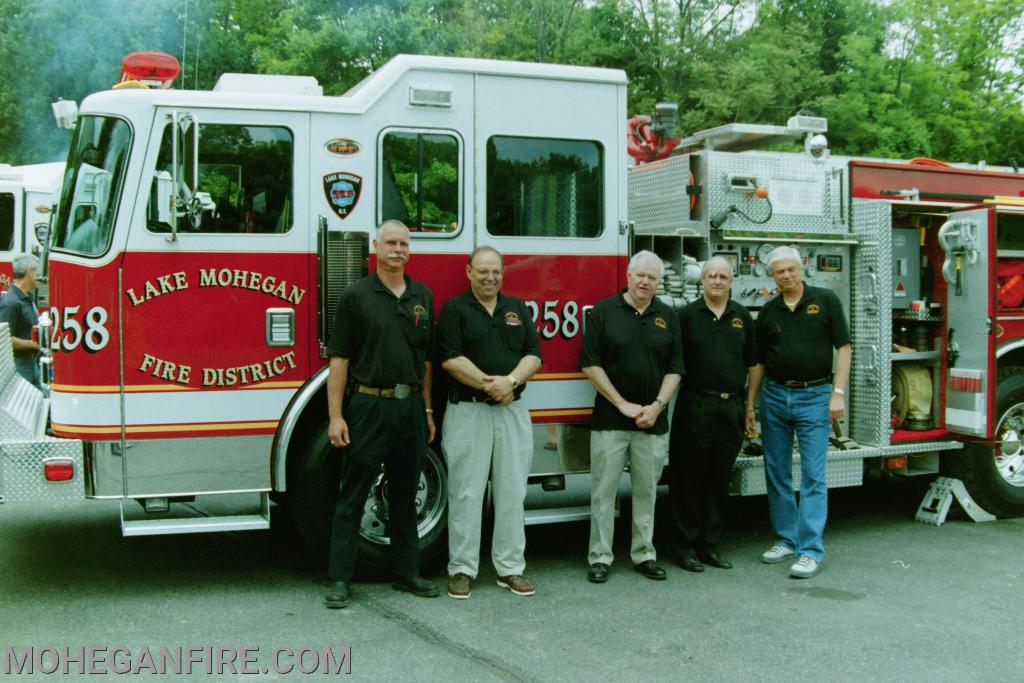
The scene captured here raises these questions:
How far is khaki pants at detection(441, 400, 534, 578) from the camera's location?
580 cm

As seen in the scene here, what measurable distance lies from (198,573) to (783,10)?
2184cm

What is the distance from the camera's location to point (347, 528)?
18.3ft

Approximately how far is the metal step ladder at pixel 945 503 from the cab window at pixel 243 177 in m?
5.18

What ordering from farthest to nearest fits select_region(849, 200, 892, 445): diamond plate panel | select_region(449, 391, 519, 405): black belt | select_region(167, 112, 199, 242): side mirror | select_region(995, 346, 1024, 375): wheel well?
select_region(995, 346, 1024, 375): wheel well → select_region(849, 200, 892, 445): diamond plate panel → select_region(449, 391, 519, 405): black belt → select_region(167, 112, 199, 242): side mirror

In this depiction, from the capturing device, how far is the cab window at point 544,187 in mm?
6047

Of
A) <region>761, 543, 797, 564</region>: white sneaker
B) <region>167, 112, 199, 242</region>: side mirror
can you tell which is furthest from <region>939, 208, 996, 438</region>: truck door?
<region>167, 112, 199, 242</region>: side mirror

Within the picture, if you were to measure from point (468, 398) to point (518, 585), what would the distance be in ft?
3.57

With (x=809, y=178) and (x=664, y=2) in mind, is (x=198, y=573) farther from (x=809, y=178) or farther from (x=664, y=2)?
(x=664, y=2)

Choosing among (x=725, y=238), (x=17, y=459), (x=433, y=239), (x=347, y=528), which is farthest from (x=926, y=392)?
(x=17, y=459)

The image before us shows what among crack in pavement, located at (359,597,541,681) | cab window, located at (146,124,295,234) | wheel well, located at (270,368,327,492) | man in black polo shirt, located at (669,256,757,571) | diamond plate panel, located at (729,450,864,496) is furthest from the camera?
diamond plate panel, located at (729,450,864,496)

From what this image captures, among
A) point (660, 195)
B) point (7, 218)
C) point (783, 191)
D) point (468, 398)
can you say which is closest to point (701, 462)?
point (468, 398)

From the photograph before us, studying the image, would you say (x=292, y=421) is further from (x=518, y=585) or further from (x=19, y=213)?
(x=19, y=213)

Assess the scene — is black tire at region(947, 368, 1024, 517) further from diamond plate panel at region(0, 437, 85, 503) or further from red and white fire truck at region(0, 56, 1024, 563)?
diamond plate panel at region(0, 437, 85, 503)

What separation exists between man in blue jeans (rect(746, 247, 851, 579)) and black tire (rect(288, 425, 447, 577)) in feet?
7.01
